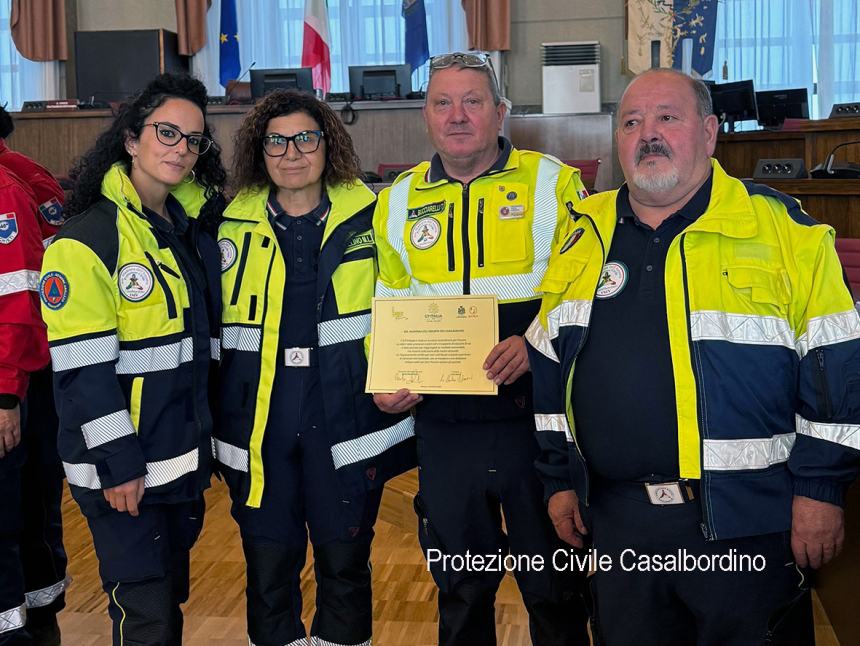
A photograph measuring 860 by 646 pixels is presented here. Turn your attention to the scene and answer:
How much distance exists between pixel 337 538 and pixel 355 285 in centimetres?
59

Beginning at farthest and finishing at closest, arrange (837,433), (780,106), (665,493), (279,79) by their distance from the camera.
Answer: (279,79) → (780,106) → (665,493) → (837,433)

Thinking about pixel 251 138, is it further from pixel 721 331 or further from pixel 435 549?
pixel 721 331

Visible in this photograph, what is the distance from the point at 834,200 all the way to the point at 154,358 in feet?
11.0

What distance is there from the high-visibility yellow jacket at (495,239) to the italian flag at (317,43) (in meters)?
6.79

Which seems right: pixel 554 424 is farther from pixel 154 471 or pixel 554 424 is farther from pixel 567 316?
pixel 154 471

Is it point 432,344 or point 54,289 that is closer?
point 54,289

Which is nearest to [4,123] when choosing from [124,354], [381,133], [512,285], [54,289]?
[54,289]

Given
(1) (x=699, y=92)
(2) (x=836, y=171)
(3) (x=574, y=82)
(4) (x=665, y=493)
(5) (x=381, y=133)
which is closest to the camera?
(4) (x=665, y=493)

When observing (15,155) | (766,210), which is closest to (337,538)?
(766,210)

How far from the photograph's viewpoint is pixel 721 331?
5.38ft

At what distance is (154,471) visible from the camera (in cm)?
198

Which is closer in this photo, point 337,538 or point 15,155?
point 337,538

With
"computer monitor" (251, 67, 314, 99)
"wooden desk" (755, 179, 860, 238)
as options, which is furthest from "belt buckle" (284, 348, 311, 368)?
"computer monitor" (251, 67, 314, 99)

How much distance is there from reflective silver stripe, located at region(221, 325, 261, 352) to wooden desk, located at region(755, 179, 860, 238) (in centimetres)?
303
